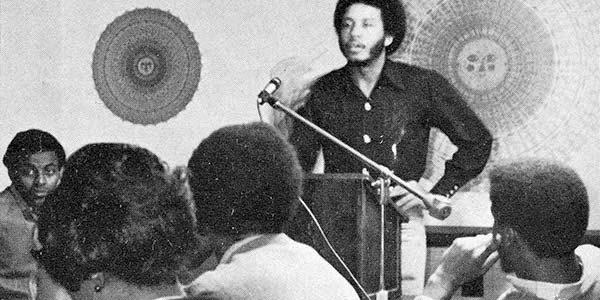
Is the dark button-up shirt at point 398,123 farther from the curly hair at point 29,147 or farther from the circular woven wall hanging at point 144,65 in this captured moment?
the curly hair at point 29,147

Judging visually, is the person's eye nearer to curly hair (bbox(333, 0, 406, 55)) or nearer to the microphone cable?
curly hair (bbox(333, 0, 406, 55))

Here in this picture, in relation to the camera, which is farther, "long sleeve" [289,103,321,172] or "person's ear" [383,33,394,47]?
"person's ear" [383,33,394,47]

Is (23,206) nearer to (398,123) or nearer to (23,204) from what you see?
(23,204)

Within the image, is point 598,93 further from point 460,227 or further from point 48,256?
point 48,256

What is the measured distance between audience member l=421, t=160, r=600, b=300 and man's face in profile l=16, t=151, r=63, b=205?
1.74m

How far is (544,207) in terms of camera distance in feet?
6.47

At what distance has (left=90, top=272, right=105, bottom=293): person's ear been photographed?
1334 mm

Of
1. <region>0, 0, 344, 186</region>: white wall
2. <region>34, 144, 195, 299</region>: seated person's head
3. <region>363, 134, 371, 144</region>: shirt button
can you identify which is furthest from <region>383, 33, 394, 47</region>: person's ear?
<region>34, 144, 195, 299</region>: seated person's head

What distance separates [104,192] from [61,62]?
8.89ft

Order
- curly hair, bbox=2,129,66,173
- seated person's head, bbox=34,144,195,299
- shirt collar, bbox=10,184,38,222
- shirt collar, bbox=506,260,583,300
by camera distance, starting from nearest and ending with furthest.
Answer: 1. seated person's head, bbox=34,144,195,299
2. shirt collar, bbox=506,260,583,300
3. shirt collar, bbox=10,184,38,222
4. curly hair, bbox=2,129,66,173

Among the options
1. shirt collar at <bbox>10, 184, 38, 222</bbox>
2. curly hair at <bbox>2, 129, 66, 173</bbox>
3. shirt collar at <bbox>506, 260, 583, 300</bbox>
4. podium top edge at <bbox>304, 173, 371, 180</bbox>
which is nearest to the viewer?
shirt collar at <bbox>506, 260, 583, 300</bbox>

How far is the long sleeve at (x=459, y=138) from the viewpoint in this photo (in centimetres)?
323

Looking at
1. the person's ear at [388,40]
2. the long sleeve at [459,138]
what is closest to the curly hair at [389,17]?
the person's ear at [388,40]

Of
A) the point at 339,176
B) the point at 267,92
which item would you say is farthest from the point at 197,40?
the point at 339,176
